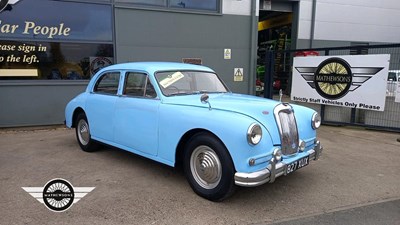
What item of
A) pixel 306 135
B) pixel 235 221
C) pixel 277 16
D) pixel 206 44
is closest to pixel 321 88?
pixel 206 44

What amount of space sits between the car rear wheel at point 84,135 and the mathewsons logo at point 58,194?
4.79ft

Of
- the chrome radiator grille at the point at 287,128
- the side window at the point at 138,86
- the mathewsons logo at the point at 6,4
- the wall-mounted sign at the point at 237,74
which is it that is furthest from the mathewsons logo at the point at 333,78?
the mathewsons logo at the point at 6,4

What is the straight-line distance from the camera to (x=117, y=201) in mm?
3953

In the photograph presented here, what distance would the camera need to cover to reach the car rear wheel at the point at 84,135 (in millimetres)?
6051

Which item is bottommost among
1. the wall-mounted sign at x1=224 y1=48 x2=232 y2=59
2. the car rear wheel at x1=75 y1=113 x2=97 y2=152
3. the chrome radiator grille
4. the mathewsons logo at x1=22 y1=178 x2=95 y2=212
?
the mathewsons logo at x1=22 y1=178 x2=95 y2=212

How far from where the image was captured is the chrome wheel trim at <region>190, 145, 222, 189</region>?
12.7 feet

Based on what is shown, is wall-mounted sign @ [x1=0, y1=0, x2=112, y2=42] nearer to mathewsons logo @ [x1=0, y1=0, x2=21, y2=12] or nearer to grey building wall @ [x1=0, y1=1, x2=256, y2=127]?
mathewsons logo @ [x1=0, y1=0, x2=21, y2=12]

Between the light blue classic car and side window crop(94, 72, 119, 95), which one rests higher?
side window crop(94, 72, 119, 95)

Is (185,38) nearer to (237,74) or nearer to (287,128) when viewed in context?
(237,74)

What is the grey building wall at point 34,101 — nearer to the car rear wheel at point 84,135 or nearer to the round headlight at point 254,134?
the car rear wheel at point 84,135

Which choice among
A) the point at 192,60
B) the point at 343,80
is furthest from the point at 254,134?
the point at 192,60

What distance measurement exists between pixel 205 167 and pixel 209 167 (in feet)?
0.21

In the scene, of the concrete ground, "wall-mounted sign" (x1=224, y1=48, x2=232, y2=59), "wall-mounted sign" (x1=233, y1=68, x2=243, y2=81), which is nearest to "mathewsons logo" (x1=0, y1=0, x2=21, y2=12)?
the concrete ground

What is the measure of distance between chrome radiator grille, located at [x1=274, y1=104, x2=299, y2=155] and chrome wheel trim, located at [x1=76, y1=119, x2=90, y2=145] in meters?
3.67
